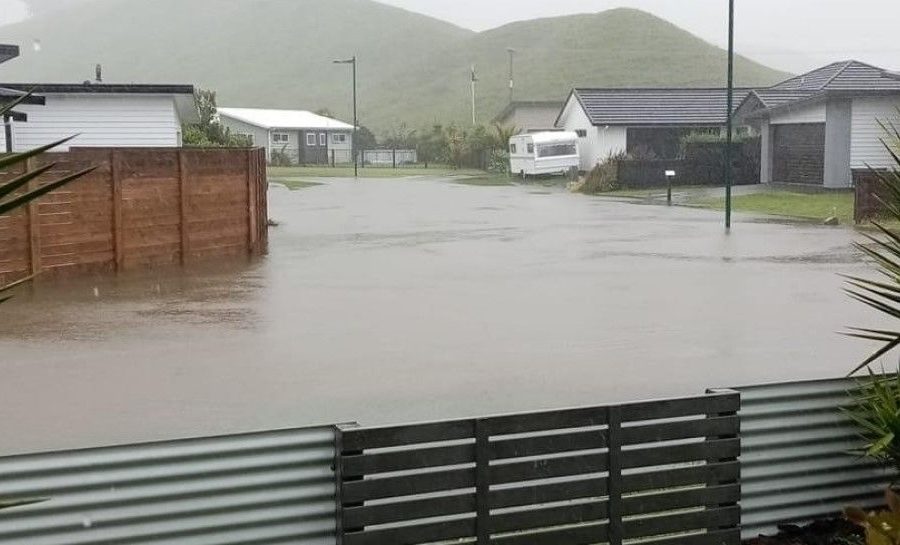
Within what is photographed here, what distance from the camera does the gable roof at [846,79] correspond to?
1713 inches

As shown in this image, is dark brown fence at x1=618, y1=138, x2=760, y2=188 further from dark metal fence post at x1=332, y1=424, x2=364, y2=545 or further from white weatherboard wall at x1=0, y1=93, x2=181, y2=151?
dark metal fence post at x1=332, y1=424, x2=364, y2=545

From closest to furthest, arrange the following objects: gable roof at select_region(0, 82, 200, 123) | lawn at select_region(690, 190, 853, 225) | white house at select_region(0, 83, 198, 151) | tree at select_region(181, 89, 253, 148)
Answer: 1. gable roof at select_region(0, 82, 200, 123)
2. white house at select_region(0, 83, 198, 151)
3. lawn at select_region(690, 190, 853, 225)
4. tree at select_region(181, 89, 253, 148)

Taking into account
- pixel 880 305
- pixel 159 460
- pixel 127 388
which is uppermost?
pixel 880 305

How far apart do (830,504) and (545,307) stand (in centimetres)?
890

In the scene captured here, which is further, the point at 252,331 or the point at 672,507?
the point at 252,331

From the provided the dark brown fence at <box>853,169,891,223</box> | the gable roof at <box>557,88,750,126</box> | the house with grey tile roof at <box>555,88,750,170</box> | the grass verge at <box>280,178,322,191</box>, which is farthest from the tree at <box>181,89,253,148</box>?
the gable roof at <box>557,88,750,126</box>

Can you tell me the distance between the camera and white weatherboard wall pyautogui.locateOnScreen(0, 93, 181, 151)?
29312 millimetres

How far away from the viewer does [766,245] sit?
945 inches

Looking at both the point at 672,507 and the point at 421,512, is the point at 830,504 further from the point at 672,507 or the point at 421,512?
the point at 421,512

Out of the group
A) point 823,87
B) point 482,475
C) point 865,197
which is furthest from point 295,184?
point 482,475

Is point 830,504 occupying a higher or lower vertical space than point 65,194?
lower

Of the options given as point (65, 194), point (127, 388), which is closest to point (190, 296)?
point (65, 194)

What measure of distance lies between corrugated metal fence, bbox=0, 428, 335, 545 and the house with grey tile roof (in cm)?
5060

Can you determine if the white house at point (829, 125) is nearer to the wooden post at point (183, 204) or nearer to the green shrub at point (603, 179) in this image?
the green shrub at point (603, 179)
